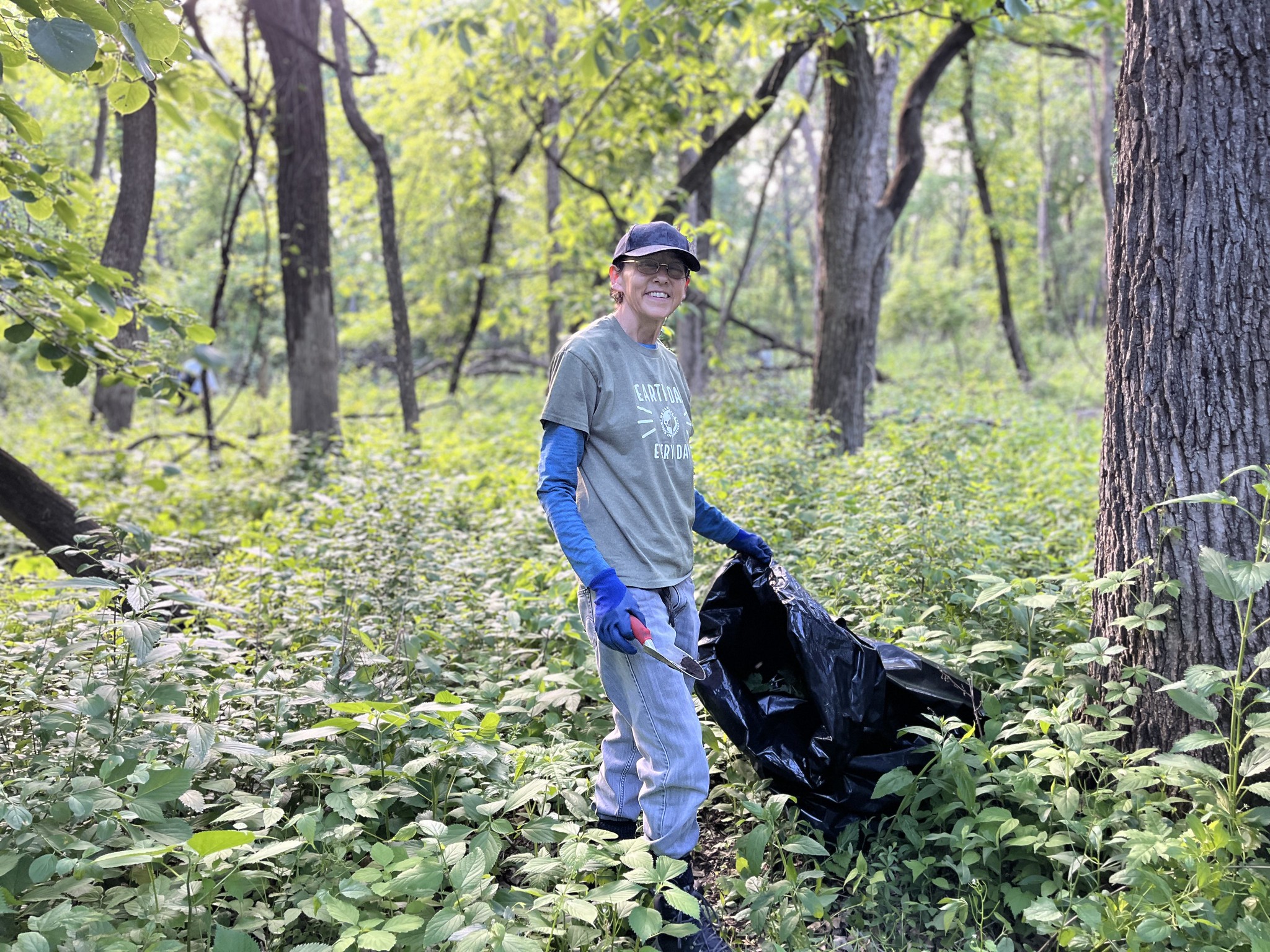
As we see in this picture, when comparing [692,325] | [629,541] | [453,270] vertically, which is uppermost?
[453,270]

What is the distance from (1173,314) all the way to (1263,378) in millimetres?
320

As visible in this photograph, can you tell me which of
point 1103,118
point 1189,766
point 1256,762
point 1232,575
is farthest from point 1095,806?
point 1103,118

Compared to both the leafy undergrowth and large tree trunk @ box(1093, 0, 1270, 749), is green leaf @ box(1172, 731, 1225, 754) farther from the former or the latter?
large tree trunk @ box(1093, 0, 1270, 749)

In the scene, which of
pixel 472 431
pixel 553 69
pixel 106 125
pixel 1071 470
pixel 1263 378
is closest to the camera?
pixel 1263 378

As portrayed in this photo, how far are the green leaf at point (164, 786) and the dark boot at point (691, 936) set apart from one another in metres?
1.29

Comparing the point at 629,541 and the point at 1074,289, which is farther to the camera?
the point at 1074,289

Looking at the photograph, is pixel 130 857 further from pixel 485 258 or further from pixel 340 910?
pixel 485 258

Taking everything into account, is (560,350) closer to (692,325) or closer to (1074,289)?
(692,325)

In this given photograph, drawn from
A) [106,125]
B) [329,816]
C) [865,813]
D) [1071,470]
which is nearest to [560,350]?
[329,816]

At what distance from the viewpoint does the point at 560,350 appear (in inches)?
96.4

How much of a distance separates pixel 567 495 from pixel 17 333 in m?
2.98

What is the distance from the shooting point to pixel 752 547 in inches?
118

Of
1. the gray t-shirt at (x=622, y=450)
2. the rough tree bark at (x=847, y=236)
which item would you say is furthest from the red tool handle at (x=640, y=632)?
the rough tree bark at (x=847, y=236)

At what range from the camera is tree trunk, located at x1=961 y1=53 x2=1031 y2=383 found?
13672 millimetres
